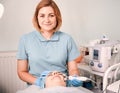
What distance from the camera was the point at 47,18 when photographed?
59.0 inches

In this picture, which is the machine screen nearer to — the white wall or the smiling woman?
the smiling woman

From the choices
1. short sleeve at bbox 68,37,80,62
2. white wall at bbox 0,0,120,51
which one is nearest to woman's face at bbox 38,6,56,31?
short sleeve at bbox 68,37,80,62

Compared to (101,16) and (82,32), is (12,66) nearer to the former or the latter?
(82,32)

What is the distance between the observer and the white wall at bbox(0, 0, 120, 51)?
2045 millimetres

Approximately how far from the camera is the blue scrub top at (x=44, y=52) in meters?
1.52

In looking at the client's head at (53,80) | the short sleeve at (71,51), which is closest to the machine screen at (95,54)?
the short sleeve at (71,51)

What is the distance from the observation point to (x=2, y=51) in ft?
6.73

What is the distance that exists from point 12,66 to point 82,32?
0.84 metres

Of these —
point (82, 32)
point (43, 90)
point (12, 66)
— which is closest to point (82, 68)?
point (82, 32)

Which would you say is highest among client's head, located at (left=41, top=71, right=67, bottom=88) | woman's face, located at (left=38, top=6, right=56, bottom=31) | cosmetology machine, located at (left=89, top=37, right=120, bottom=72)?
woman's face, located at (left=38, top=6, right=56, bottom=31)

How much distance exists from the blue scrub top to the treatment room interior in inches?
21.6

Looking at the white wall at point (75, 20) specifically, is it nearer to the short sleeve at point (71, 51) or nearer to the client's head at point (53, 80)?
the short sleeve at point (71, 51)

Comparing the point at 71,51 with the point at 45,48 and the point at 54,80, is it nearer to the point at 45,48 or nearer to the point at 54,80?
the point at 45,48

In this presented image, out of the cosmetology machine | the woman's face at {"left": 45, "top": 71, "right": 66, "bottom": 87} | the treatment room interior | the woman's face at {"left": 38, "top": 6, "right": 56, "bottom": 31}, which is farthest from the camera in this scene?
the treatment room interior
